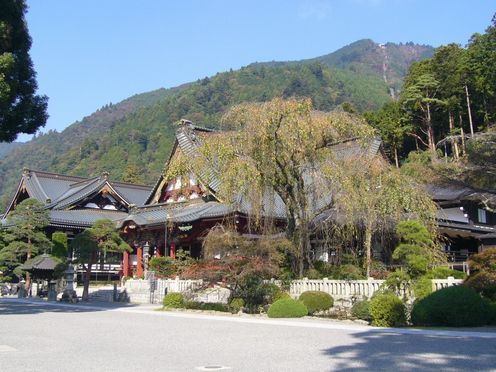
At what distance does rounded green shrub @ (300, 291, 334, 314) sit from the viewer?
17.2m

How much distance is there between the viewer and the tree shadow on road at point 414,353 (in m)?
7.57

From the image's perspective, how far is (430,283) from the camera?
15266 millimetres

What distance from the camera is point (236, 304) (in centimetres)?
1916

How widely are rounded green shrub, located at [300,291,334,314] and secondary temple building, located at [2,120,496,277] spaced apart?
4.20 meters

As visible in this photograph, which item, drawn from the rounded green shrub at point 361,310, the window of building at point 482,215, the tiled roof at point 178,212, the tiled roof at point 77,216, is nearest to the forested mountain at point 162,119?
the tiled roof at point 77,216

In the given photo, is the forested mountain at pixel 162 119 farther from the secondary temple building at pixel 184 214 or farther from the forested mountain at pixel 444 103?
the secondary temple building at pixel 184 214

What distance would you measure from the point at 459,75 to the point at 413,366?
46333 millimetres

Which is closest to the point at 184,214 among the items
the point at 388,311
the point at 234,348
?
the point at 388,311

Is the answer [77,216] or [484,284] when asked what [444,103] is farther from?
[484,284]

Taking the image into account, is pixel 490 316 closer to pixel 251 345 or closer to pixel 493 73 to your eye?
pixel 251 345

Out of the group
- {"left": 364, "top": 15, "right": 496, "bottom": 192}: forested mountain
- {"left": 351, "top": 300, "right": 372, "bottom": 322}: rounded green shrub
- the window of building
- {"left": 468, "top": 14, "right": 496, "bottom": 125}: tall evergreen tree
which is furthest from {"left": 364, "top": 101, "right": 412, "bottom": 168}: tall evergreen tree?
{"left": 351, "top": 300, "right": 372, "bottom": 322}: rounded green shrub

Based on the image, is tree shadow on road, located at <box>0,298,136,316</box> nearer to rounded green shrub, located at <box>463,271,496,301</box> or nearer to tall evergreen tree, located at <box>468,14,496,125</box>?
rounded green shrub, located at <box>463,271,496,301</box>

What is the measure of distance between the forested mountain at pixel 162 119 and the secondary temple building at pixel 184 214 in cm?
3997

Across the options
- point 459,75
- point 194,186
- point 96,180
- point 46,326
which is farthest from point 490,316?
point 459,75
